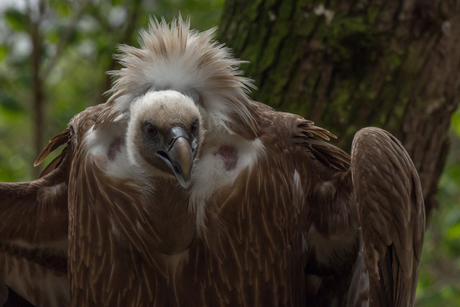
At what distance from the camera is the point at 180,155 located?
8.25ft

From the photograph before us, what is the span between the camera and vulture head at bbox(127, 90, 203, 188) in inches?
101

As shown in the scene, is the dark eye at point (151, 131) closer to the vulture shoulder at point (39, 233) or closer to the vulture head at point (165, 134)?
the vulture head at point (165, 134)

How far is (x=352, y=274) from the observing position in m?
3.65

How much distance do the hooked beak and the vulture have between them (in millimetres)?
69

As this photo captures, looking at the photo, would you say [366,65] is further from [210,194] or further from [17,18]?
[17,18]

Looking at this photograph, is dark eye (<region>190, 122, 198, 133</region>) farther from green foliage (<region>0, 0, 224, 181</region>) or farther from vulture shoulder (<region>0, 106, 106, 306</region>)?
green foliage (<region>0, 0, 224, 181</region>)

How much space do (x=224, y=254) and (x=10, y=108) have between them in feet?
14.3

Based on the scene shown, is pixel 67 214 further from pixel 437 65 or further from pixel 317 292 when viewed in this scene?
pixel 437 65

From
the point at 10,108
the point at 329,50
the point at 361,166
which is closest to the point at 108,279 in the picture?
the point at 361,166

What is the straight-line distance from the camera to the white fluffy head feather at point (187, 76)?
2.97 metres

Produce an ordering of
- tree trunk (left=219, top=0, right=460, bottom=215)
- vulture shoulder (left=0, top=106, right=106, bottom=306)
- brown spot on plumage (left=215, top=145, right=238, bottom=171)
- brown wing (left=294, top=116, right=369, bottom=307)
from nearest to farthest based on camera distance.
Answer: brown spot on plumage (left=215, top=145, right=238, bottom=171) < brown wing (left=294, top=116, right=369, bottom=307) < vulture shoulder (left=0, top=106, right=106, bottom=306) < tree trunk (left=219, top=0, right=460, bottom=215)

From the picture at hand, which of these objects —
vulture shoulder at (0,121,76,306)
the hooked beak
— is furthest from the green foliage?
the hooked beak

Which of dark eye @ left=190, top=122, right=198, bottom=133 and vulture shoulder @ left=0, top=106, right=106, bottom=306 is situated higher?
dark eye @ left=190, top=122, right=198, bottom=133

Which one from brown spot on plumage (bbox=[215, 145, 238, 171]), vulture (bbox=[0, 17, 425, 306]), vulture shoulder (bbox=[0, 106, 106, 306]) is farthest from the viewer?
vulture shoulder (bbox=[0, 106, 106, 306])
